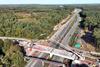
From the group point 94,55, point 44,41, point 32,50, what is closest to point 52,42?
point 44,41

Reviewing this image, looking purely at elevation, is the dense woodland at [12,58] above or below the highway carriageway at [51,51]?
above

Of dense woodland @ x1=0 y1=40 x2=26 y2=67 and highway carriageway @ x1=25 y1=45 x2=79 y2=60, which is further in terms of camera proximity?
highway carriageway @ x1=25 y1=45 x2=79 y2=60

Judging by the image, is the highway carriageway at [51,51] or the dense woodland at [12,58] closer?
the dense woodland at [12,58]

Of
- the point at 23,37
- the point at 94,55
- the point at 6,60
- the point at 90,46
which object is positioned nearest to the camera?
the point at 6,60

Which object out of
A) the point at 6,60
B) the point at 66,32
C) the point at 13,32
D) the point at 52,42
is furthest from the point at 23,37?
the point at 6,60

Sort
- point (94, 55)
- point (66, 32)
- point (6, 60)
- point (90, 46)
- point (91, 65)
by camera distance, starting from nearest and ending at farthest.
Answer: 1. point (6, 60)
2. point (91, 65)
3. point (94, 55)
4. point (90, 46)
5. point (66, 32)

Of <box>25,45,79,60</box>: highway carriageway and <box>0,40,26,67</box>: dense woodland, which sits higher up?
<box>0,40,26,67</box>: dense woodland

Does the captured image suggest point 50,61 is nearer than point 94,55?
Yes

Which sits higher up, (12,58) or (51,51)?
(12,58)

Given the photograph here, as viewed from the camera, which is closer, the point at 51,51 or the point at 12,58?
the point at 12,58

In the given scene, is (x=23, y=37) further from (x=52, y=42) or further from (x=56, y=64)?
(x=56, y=64)
